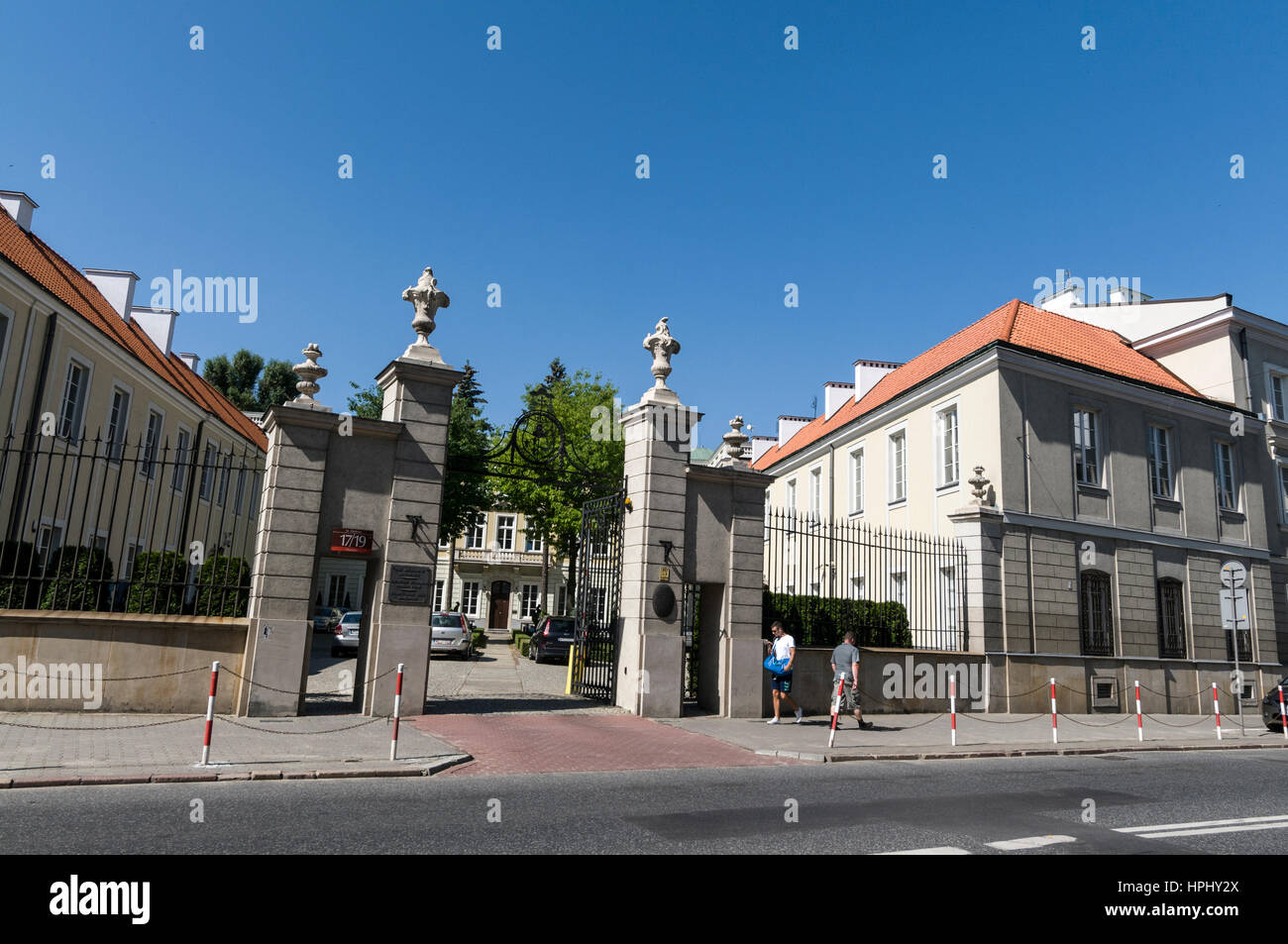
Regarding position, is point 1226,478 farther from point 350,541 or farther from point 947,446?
point 350,541

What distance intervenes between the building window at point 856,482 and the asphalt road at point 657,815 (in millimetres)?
17814

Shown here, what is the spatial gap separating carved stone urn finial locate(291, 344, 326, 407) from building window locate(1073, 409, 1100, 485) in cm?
1906

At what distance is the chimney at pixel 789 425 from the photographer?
130ft

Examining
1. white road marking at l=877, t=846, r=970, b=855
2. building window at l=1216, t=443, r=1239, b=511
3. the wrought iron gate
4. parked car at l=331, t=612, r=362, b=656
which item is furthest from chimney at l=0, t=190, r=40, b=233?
building window at l=1216, t=443, r=1239, b=511

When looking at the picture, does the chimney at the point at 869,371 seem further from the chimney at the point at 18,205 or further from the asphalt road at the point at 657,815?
the chimney at the point at 18,205

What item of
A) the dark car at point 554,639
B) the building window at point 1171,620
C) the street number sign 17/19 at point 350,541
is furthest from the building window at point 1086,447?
the street number sign 17/19 at point 350,541

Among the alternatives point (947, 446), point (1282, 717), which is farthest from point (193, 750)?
point (1282, 717)

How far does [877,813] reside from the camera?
24.6 ft

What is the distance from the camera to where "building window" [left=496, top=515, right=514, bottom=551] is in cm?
5972

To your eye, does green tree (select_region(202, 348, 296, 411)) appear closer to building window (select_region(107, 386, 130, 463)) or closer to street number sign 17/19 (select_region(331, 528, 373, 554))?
building window (select_region(107, 386, 130, 463))

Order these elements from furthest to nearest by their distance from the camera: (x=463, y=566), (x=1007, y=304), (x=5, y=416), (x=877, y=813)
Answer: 1. (x=463, y=566)
2. (x=1007, y=304)
3. (x=5, y=416)
4. (x=877, y=813)
